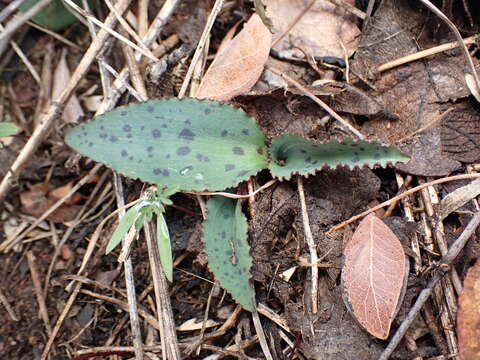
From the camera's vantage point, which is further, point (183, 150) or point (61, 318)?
point (61, 318)

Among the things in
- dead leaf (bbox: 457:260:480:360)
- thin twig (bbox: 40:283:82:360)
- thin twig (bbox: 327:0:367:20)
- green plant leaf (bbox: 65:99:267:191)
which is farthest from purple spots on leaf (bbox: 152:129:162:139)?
dead leaf (bbox: 457:260:480:360)

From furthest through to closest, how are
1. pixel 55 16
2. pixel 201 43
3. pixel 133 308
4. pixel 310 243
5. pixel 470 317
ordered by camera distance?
1. pixel 55 16
2. pixel 201 43
3. pixel 133 308
4. pixel 310 243
5. pixel 470 317

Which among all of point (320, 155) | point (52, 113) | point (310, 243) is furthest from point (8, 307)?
point (320, 155)

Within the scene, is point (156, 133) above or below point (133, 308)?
above

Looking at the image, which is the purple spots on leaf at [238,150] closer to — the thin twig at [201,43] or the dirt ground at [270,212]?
the dirt ground at [270,212]

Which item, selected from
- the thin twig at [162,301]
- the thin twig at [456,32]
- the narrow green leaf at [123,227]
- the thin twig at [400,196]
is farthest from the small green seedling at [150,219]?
the thin twig at [456,32]

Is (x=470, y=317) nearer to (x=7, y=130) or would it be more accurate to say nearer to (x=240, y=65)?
(x=240, y=65)

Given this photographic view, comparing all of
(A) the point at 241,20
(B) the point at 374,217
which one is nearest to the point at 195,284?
(B) the point at 374,217
